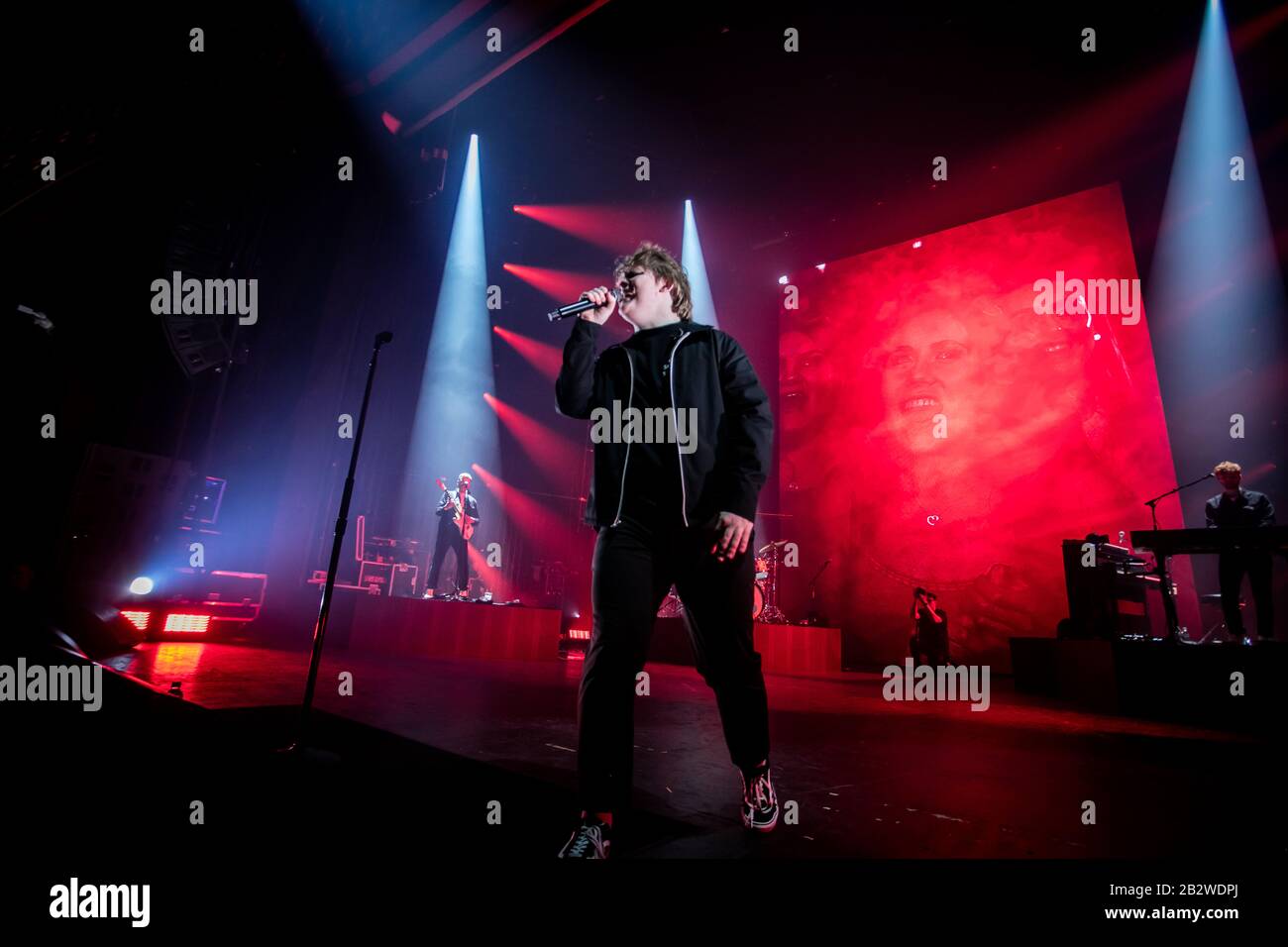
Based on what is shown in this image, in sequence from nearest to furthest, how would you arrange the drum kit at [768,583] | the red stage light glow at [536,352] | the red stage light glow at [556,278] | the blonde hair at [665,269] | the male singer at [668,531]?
1. the male singer at [668,531]
2. the blonde hair at [665,269]
3. the drum kit at [768,583]
4. the red stage light glow at [556,278]
5. the red stage light glow at [536,352]

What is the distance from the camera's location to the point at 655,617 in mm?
1577

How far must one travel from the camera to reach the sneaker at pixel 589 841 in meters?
1.25

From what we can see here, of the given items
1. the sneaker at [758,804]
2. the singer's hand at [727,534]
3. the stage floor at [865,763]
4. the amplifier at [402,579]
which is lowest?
the stage floor at [865,763]

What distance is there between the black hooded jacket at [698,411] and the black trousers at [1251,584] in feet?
19.8

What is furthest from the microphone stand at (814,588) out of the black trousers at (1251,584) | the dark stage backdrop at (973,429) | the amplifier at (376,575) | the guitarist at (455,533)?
the amplifier at (376,575)

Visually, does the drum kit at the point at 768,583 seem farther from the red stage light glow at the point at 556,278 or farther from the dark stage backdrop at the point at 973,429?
the red stage light glow at the point at 556,278

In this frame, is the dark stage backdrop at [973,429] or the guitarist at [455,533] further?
the dark stage backdrop at [973,429]

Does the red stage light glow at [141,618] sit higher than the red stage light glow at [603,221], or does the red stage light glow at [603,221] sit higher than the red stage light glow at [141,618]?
the red stage light glow at [603,221]

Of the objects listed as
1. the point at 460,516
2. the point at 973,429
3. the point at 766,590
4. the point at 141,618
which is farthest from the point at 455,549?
the point at 973,429

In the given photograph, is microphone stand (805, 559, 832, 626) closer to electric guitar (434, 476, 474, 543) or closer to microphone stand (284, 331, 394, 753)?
electric guitar (434, 476, 474, 543)

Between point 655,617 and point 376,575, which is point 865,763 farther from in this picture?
point 376,575

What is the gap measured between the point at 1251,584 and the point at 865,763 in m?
5.15

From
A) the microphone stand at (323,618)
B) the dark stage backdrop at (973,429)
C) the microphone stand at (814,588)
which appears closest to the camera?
the microphone stand at (323,618)
